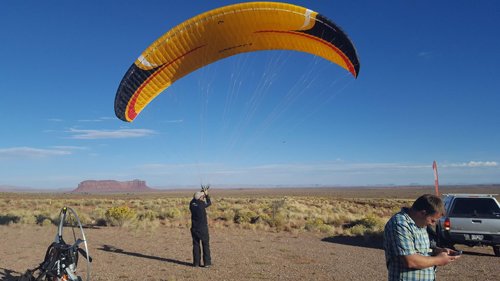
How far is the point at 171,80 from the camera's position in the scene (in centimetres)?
1134

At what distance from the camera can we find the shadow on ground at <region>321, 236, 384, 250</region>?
458 inches

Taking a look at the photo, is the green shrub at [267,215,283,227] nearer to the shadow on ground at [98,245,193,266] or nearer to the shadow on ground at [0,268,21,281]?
the shadow on ground at [98,245,193,266]

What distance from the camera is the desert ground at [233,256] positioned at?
7519mm

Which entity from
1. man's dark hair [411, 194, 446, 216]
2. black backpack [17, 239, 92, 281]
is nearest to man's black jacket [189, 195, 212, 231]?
black backpack [17, 239, 92, 281]

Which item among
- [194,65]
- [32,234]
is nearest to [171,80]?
[194,65]

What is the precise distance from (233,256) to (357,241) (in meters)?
5.55

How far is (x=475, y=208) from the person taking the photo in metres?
9.33

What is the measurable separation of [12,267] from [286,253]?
7.17 metres

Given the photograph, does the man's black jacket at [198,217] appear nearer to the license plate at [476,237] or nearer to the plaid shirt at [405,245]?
the plaid shirt at [405,245]

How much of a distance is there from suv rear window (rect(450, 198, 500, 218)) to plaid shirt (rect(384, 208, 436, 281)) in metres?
7.68

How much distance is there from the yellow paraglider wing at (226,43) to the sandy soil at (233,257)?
4.47 m

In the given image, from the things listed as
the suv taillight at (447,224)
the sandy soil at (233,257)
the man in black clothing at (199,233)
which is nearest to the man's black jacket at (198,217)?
the man in black clothing at (199,233)

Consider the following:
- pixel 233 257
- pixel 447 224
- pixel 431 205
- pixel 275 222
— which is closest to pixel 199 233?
pixel 233 257

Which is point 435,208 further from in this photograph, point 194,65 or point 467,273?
point 194,65
